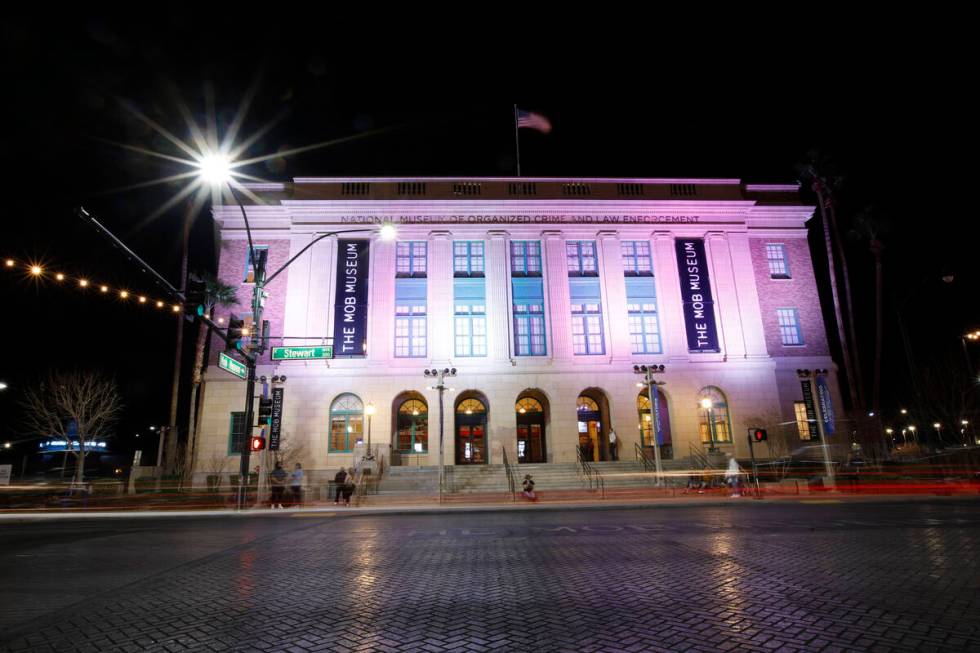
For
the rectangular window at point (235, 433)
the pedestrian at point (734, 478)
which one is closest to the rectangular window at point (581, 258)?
the pedestrian at point (734, 478)

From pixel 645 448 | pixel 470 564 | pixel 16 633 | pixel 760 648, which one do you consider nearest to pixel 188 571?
pixel 16 633

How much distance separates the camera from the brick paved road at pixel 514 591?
3.95 meters

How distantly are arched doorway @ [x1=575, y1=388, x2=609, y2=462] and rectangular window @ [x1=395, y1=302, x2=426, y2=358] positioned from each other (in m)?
10.4

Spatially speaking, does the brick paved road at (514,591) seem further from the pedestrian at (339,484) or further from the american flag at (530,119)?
the american flag at (530,119)

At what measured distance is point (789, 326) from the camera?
3172 centimetres

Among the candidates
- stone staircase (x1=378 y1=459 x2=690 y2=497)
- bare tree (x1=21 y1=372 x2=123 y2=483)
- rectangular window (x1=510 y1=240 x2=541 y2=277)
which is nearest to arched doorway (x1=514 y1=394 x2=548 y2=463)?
stone staircase (x1=378 y1=459 x2=690 y2=497)

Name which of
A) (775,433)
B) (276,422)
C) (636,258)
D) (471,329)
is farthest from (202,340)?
(775,433)

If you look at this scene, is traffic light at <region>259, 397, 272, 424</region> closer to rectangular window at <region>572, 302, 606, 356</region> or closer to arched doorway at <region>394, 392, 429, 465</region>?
arched doorway at <region>394, 392, 429, 465</region>

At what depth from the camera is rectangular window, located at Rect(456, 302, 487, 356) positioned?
29984mm

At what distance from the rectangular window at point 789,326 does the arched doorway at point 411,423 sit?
23.2m

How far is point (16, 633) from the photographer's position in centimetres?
443

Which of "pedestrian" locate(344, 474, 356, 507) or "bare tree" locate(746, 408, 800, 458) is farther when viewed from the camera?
"bare tree" locate(746, 408, 800, 458)

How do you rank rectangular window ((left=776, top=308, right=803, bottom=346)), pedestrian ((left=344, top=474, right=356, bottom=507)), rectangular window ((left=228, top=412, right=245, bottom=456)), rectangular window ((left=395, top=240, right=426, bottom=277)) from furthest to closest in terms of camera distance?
1. rectangular window ((left=776, top=308, right=803, bottom=346))
2. rectangular window ((left=395, top=240, right=426, bottom=277))
3. rectangular window ((left=228, top=412, right=245, bottom=456))
4. pedestrian ((left=344, top=474, right=356, bottom=507))

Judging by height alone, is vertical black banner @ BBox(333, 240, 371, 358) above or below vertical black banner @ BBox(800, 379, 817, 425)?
above
